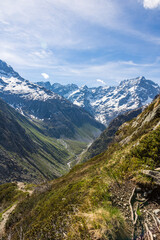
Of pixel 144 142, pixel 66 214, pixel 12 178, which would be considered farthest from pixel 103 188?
pixel 12 178

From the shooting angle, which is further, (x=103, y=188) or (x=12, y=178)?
(x=12, y=178)

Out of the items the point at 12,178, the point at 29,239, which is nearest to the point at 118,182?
the point at 29,239

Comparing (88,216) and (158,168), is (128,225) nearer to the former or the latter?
(88,216)

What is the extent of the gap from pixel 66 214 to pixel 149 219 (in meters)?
5.99

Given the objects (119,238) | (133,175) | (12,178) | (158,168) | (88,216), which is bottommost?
(12,178)

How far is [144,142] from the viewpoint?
1464cm

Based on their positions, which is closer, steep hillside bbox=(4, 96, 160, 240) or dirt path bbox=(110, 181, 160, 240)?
dirt path bbox=(110, 181, 160, 240)

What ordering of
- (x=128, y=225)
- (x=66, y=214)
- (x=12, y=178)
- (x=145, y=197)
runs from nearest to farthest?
(x=128, y=225) < (x=145, y=197) < (x=66, y=214) < (x=12, y=178)

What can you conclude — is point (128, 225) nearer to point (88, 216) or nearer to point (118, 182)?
point (88, 216)

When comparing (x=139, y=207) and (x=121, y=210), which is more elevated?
(x=139, y=207)

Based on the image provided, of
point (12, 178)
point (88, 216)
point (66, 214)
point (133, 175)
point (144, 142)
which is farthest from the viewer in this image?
point (12, 178)

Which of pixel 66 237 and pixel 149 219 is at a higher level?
pixel 149 219

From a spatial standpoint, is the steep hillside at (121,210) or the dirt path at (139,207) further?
the steep hillside at (121,210)

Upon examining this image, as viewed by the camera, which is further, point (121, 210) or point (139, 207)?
point (121, 210)
